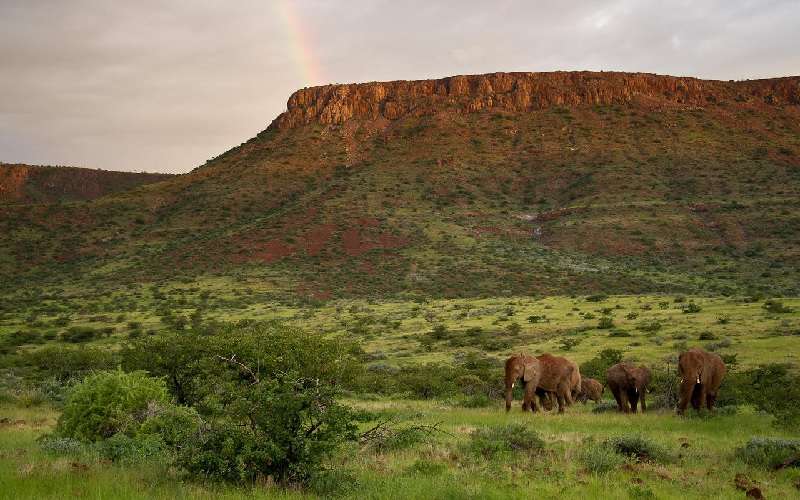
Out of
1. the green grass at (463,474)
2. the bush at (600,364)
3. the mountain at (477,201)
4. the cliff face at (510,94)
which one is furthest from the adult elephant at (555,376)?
the cliff face at (510,94)

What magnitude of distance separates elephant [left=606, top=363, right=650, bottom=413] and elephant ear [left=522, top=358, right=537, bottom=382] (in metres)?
2.19

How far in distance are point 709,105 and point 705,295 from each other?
71333mm

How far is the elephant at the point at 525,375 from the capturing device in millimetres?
18103

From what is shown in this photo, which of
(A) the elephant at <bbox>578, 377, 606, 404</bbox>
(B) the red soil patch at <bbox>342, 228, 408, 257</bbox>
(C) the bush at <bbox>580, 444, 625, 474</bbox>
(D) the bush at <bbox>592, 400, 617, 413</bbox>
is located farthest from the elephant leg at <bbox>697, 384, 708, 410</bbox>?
(B) the red soil patch at <bbox>342, 228, 408, 257</bbox>

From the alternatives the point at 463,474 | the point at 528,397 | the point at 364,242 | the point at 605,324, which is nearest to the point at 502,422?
the point at 528,397

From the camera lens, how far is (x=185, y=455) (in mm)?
8805

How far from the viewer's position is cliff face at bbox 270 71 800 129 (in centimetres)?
11494

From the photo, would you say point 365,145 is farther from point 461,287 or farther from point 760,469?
point 760,469

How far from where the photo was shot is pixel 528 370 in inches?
730

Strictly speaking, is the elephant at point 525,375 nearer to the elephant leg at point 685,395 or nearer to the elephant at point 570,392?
the elephant at point 570,392

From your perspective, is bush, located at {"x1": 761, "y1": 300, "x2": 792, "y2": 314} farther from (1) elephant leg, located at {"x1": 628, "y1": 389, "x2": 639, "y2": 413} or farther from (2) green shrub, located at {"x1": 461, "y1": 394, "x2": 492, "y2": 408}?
Answer: (2) green shrub, located at {"x1": 461, "y1": 394, "x2": 492, "y2": 408}

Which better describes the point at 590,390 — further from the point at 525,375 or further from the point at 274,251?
the point at 274,251

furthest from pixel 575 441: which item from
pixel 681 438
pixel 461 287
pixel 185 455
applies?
pixel 461 287

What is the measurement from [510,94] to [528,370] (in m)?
106
